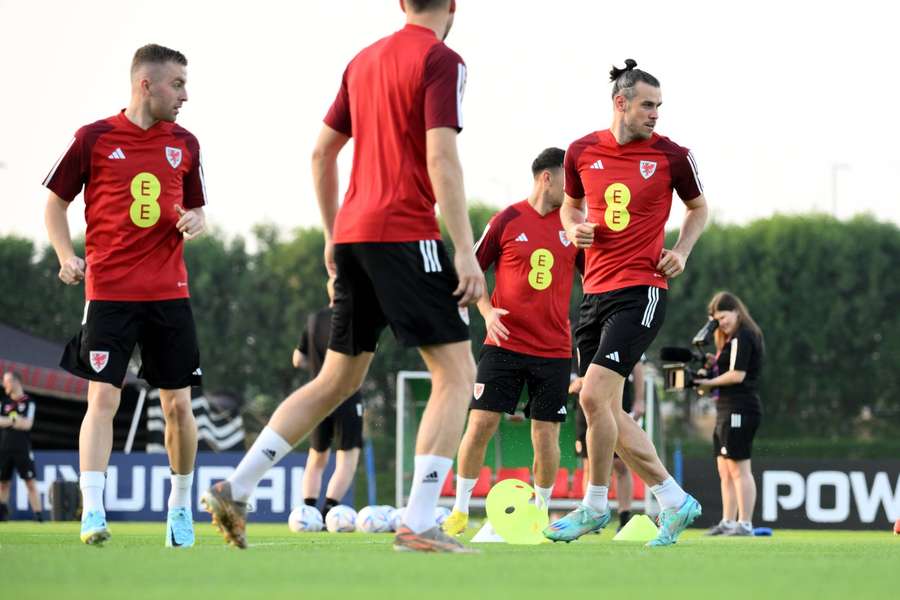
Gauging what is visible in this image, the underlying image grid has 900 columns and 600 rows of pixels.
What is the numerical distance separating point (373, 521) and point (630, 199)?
18.5ft

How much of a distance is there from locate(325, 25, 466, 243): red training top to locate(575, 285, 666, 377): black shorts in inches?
99.2

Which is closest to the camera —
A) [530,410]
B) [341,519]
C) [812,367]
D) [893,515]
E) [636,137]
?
[636,137]

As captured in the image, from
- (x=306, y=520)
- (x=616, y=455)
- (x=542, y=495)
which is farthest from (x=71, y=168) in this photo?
(x=616, y=455)

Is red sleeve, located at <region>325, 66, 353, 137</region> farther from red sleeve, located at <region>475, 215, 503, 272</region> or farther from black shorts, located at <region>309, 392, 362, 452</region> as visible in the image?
black shorts, located at <region>309, 392, 362, 452</region>

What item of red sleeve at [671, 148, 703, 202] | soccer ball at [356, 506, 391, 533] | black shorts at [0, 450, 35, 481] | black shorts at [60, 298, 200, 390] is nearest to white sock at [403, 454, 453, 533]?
black shorts at [60, 298, 200, 390]

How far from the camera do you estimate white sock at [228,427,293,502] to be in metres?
6.48

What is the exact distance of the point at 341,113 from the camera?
6.86 m

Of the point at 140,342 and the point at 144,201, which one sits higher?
the point at 144,201

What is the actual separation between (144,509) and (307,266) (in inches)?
Result: 787

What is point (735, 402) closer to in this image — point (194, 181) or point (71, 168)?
point (194, 181)

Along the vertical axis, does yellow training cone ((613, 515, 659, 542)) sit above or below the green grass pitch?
below

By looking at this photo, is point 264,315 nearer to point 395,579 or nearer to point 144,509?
point 144,509

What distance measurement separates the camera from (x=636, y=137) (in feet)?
30.4

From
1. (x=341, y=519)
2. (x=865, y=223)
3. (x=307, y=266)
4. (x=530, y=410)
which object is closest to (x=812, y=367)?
(x=865, y=223)
